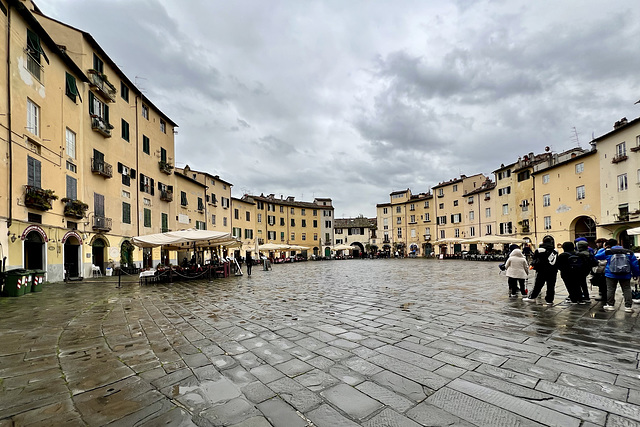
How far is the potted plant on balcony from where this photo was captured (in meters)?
15.5

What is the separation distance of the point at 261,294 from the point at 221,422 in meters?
7.40

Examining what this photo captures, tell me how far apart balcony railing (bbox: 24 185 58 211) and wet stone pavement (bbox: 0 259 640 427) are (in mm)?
8739

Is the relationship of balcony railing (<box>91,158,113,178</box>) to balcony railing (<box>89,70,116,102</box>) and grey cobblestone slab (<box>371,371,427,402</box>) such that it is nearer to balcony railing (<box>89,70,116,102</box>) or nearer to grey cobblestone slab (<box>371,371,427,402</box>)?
balcony railing (<box>89,70,116,102</box>)

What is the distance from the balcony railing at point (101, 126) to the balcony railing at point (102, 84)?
1735mm

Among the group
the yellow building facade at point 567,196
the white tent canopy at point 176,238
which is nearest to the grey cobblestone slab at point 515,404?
the white tent canopy at point 176,238

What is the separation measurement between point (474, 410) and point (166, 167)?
2864 cm

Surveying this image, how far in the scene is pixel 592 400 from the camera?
275cm

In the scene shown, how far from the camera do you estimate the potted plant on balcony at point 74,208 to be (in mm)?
15491

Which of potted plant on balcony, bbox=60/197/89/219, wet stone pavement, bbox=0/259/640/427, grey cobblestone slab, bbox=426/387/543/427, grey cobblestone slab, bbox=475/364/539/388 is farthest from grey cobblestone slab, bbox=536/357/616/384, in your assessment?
potted plant on balcony, bbox=60/197/89/219

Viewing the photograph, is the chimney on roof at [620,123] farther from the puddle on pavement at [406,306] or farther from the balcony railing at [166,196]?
the balcony railing at [166,196]

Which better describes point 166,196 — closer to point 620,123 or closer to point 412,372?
point 412,372

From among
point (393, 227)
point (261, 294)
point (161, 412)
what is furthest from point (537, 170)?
point (161, 412)

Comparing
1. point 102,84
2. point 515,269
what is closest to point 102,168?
point 102,84

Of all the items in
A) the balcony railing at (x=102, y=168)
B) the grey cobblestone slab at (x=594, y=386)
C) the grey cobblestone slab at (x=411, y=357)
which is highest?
the balcony railing at (x=102, y=168)
